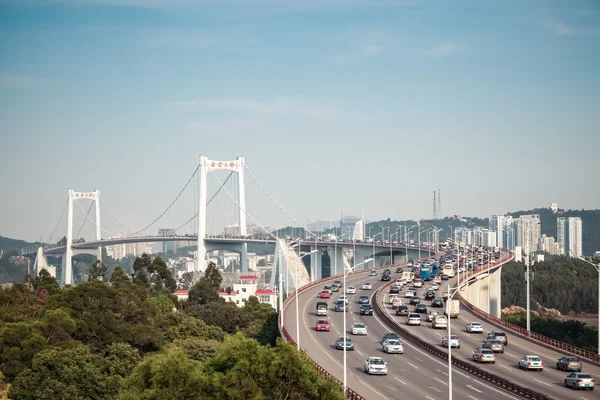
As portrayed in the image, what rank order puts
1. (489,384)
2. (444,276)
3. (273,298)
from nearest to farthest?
1. (489,384)
2. (444,276)
3. (273,298)

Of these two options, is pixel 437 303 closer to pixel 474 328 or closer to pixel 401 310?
pixel 401 310

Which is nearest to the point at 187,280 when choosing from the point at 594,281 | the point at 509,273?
the point at 509,273

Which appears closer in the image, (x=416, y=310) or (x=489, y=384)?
(x=489, y=384)

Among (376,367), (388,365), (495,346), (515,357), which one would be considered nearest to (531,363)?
(515,357)

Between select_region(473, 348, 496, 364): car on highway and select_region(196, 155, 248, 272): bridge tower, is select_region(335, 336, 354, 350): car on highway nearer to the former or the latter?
select_region(473, 348, 496, 364): car on highway

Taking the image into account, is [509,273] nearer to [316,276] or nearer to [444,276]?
[316,276]

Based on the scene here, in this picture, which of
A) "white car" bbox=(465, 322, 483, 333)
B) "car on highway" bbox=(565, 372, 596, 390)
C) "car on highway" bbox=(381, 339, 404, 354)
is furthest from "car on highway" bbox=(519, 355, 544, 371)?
"white car" bbox=(465, 322, 483, 333)
